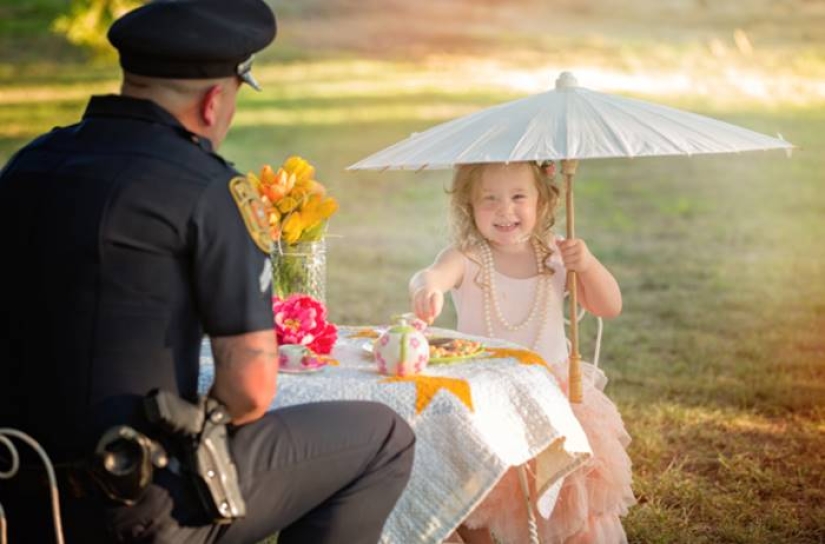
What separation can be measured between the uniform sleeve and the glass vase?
1.18 metres

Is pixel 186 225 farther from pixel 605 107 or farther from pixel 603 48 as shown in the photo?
pixel 603 48

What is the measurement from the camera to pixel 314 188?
3.92 metres

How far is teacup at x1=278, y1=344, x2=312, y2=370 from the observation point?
134 inches

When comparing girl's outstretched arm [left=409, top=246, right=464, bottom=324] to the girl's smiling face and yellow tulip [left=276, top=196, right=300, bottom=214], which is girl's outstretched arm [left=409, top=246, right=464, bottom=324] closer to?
the girl's smiling face

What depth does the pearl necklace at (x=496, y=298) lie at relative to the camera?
166 inches

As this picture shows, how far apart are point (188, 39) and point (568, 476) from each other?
185cm

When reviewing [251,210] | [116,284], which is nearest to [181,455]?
[116,284]

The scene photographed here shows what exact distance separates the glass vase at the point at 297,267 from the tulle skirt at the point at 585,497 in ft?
2.49

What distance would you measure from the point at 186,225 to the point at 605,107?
1.61m

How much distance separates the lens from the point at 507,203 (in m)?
4.16

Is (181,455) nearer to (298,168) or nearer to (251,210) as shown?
(251,210)

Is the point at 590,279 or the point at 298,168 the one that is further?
the point at 590,279

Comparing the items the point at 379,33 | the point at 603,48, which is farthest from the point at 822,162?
the point at 379,33

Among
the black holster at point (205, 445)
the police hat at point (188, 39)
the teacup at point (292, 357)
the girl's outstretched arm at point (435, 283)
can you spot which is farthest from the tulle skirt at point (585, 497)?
the police hat at point (188, 39)
